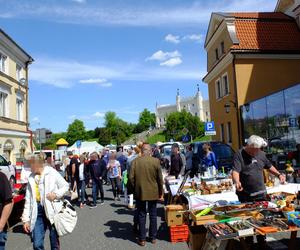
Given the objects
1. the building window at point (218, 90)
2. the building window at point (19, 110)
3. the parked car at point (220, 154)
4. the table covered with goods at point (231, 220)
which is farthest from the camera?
the building window at point (19, 110)

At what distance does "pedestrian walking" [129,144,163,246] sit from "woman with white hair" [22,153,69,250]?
2243 millimetres

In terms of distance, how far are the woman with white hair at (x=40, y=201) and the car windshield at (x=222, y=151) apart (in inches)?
435

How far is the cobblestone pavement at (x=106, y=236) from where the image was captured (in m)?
6.62

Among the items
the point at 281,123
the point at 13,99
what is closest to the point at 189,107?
the point at 13,99

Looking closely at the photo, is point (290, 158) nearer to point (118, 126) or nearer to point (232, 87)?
point (232, 87)

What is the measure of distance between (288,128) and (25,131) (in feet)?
73.6

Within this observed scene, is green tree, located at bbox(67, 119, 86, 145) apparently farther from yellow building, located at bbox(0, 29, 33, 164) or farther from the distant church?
yellow building, located at bbox(0, 29, 33, 164)

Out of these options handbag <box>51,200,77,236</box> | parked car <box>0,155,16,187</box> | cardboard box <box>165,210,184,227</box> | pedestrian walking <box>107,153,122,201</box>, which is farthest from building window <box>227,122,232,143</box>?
handbag <box>51,200,77,236</box>

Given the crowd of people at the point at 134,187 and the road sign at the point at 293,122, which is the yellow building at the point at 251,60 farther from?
the crowd of people at the point at 134,187

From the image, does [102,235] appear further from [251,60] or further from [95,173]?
[251,60]

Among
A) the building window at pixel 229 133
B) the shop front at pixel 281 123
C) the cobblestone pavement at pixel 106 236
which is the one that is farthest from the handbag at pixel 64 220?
the building window at pixel 229 133

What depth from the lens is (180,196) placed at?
27.2 ft

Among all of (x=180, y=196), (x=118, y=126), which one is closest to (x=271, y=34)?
(x=180, y=196)

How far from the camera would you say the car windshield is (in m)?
15.4
